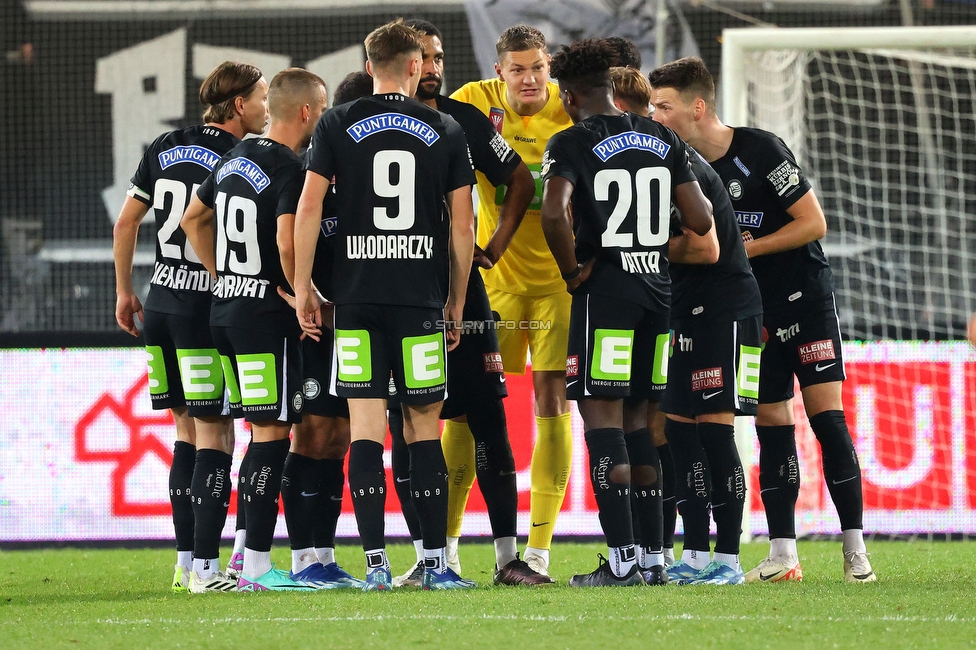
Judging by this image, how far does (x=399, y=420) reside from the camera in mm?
4922

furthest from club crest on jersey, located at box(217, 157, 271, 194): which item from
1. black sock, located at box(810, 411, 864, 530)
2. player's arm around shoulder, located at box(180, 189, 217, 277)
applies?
black sock, located at box(810, 411, 864, 530)

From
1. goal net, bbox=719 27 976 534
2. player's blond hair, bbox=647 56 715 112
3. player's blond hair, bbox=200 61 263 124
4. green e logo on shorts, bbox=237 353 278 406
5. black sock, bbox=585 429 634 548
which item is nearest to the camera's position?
black sock, bbox=585 429 634 548

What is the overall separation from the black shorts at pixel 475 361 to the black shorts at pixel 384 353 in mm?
443

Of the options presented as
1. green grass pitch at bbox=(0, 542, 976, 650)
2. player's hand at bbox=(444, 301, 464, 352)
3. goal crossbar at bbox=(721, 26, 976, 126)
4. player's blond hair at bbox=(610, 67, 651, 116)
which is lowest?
green grass pitch at bbox=(0, 542, 976, 650)

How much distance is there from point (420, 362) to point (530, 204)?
1.06 m

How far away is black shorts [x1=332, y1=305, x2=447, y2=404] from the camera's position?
4.20 m

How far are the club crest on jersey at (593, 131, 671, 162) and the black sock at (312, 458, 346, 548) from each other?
1625mm

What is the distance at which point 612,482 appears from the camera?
164 inches

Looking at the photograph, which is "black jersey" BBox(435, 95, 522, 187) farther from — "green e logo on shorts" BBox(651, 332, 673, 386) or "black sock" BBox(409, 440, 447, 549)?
"black sock" BBox(409, 440, 447, 549)

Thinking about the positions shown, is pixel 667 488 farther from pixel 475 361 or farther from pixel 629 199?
pixel 629 199

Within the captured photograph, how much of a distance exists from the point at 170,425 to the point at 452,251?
3.31m

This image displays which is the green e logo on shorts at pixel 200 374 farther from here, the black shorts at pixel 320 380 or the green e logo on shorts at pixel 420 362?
the green e logo on shorts at pixel 420 362

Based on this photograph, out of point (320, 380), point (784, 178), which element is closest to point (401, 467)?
point (320, 380)

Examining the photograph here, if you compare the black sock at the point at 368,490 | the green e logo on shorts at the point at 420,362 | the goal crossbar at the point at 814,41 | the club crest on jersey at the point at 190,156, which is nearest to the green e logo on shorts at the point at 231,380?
the black sock at the point at 368,490
